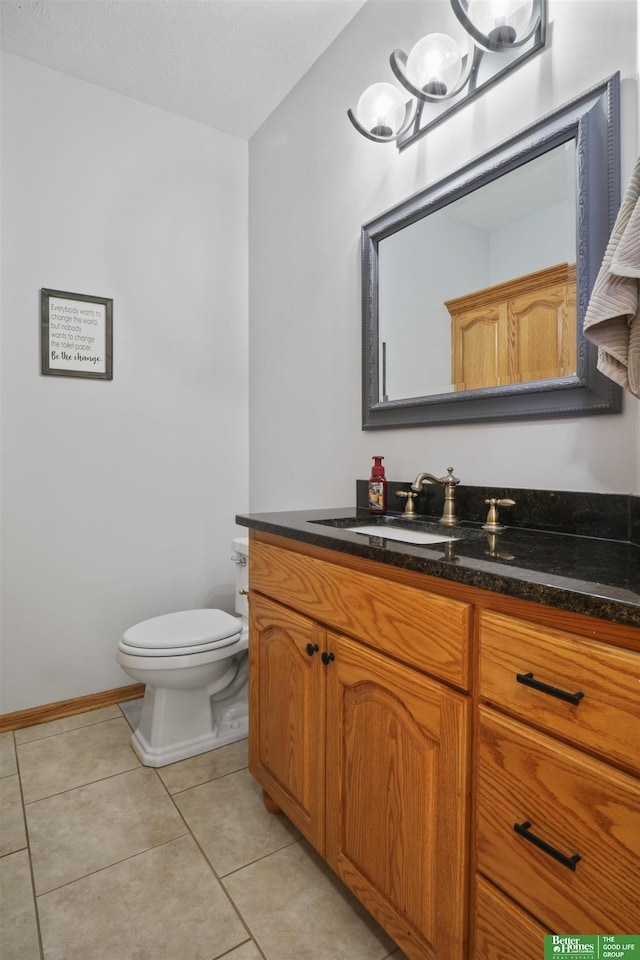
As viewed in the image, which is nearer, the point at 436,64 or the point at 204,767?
the point at 436,64

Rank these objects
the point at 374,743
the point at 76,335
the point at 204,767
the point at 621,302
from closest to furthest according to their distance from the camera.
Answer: the point at 621,302
the point at 374,743
the point at 204,767
the point at 76,335

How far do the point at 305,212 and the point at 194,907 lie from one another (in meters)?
2.38

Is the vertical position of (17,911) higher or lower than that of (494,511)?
lower

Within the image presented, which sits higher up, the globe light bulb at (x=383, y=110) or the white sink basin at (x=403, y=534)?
the globe light bulb at (x=383, y=110)

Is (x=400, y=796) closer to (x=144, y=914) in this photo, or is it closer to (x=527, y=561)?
(x=527, y=561)

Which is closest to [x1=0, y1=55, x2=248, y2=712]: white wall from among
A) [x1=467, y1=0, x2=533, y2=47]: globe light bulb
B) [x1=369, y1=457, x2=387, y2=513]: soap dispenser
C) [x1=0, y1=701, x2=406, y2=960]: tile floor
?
[x1=0, y1=701, x2=406, y2=960]: tile floor

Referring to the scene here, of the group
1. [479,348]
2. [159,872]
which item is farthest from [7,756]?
[479,348]

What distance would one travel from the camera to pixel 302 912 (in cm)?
120

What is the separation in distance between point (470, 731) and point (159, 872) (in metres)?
1.02

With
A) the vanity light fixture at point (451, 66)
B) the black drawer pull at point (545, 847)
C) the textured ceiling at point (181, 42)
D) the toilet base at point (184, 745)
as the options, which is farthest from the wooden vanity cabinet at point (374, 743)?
the textured ceiling at point (181, 42)

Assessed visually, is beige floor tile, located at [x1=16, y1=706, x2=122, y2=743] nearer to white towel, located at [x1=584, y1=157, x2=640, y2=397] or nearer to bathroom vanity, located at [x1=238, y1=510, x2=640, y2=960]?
bathroom vanity, located at [x1=238, y1=510, x2=640, y2=960]

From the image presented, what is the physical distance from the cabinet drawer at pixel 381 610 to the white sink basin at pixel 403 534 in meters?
0.18

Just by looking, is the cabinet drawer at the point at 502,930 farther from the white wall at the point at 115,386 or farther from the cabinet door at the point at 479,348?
the white wall at the point at 115,386

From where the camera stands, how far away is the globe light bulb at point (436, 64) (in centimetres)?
142
